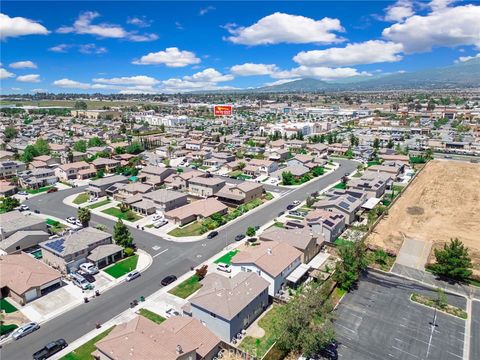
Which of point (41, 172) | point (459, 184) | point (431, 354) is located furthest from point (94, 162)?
point (459, 184)

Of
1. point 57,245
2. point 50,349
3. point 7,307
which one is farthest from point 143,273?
point 7,307

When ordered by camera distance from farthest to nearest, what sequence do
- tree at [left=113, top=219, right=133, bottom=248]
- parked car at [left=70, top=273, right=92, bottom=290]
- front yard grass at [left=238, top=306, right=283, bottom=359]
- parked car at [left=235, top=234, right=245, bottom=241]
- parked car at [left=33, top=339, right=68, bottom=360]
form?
parked car at [left=235, top=234, right=245, bottom=241] → tree at [left=113, top=219, right=133, bottom=248] → parked car at [left=70, top=273, right=92, bottom=290] → front yard grass at [left=238, top=306, right=283, bottom=359] → parked car at [left=33, top=339, right=68, bottom=360]

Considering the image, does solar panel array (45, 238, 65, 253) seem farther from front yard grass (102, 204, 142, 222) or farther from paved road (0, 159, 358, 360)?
front yard grass (102, 204, 142, 222)

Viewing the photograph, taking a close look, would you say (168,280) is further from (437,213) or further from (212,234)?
(437,213)

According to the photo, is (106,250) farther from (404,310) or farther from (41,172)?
(41,172)

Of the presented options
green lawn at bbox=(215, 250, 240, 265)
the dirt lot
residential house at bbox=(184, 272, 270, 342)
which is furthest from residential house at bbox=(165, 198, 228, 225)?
the dirt lot

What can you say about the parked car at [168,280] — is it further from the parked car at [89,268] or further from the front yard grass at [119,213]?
the front yard grass at [119,213]
